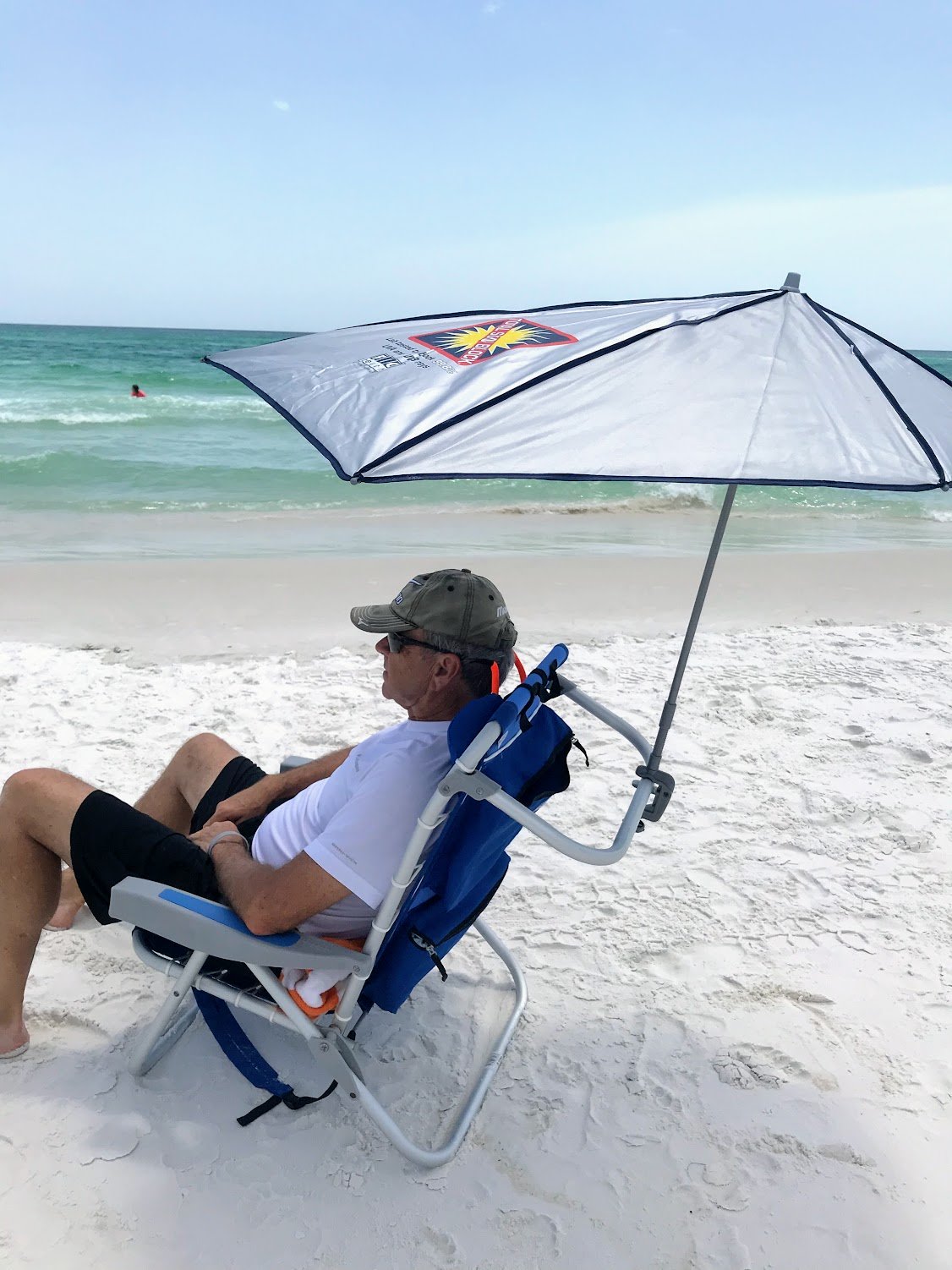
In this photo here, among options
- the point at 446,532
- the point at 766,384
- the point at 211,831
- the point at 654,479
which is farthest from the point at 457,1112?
the point at 446,532

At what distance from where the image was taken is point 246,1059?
239 cm

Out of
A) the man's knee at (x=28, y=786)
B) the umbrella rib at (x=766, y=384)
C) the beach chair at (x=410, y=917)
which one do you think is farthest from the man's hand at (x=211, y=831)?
the umbrella rib at (x=766, y=384)

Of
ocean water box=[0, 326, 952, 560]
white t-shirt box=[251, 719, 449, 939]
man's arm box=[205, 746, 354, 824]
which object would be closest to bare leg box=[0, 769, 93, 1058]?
man's arm box=[205, 746, 354, 824]

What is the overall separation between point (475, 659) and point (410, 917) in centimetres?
56

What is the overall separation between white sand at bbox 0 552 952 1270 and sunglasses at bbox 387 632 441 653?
1064 mm

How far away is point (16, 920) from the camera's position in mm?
2344

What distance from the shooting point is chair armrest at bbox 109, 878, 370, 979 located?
6.70ft

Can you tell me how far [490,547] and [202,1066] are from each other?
276 inches

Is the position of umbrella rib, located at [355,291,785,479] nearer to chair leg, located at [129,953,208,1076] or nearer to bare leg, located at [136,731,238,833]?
chair leg, located at [129,953,208,1076]

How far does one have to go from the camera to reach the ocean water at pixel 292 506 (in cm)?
934

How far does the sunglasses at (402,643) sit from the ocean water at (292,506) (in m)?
6.42

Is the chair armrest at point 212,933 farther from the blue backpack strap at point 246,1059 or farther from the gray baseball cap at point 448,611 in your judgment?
the gray baseball cap at point 448,611

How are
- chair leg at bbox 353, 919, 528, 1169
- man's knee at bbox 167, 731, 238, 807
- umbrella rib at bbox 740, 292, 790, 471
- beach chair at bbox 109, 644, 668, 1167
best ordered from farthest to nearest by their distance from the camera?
man's knee at bbox 167, 731, 238, 807, chair leg at bbox 353, 919, 528, 1169, beach chair at bbox 109, 644, 668, 1167, umbrella rib at bbox 740, 292, 790, 471

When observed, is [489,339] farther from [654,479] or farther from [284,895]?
[284,895]
